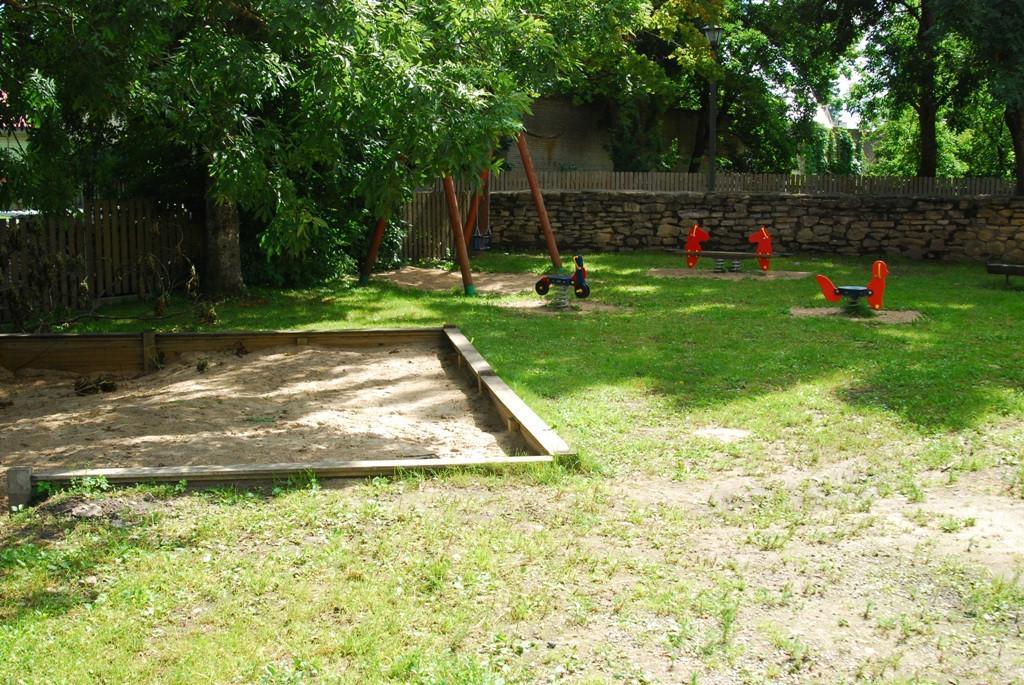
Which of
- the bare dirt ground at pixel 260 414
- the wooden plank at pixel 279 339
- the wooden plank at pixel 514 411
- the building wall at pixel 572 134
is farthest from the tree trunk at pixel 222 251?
the building wall at pixel 572 134

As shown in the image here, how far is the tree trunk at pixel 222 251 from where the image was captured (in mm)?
14156

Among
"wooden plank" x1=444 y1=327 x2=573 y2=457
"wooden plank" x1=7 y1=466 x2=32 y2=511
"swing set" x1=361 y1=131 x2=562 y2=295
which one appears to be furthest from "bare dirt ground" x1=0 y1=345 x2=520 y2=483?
"swing set" x1=361 y1=131 x2=562 y2=295

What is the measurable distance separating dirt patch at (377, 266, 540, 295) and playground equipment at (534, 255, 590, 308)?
1104 mm

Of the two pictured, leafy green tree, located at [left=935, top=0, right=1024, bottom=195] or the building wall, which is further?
the building wall

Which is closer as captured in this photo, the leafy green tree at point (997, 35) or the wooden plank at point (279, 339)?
the wooden plank at point (279, 339)

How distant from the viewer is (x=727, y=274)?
686 inches

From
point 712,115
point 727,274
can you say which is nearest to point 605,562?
point 727,274

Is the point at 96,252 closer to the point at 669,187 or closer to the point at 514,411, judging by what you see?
the point at 514,411

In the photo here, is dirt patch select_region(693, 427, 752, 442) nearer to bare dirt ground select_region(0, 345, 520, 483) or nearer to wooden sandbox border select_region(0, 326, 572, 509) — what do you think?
wooden sandbox border select_region(0, 326, 572, 509)

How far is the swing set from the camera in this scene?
1477cm

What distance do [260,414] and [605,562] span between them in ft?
12.2

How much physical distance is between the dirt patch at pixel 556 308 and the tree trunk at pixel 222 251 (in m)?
3.75

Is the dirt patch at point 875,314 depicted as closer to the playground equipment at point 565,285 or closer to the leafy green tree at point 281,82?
the playground equipment at point 565,285

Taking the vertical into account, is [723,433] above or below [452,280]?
below
